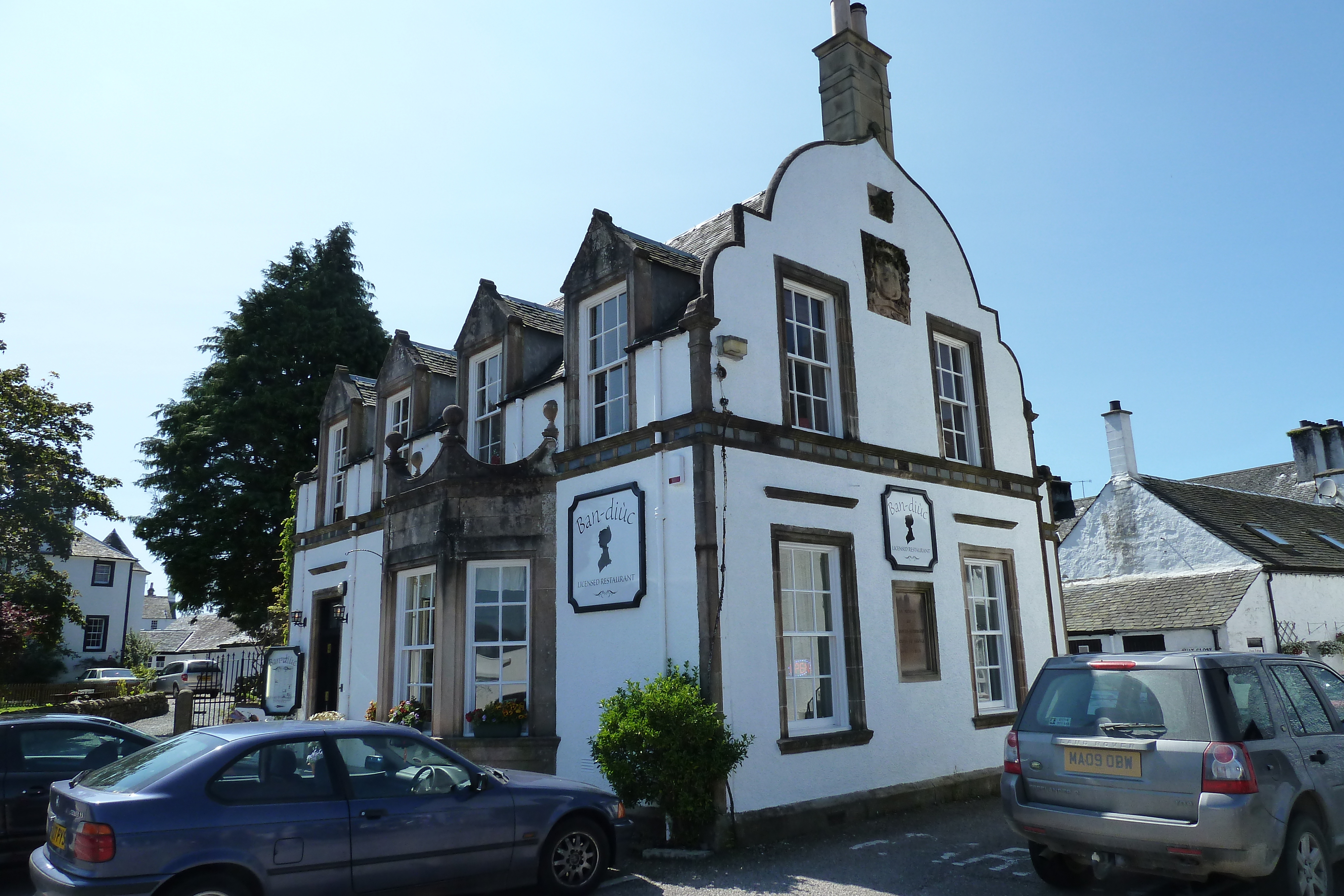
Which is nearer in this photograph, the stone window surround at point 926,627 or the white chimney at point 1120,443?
the stone window surround at point 926,627

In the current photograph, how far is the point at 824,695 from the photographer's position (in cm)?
1105

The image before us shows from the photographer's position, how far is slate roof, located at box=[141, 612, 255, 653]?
199ft

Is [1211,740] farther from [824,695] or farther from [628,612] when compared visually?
[628,612]

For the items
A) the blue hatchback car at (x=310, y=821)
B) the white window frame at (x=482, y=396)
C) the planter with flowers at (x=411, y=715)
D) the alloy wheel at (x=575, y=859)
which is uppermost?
the white window frame at (x=482, y=396)

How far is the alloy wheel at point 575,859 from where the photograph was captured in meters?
7.23

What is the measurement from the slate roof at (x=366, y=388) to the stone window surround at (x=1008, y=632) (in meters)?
11.7

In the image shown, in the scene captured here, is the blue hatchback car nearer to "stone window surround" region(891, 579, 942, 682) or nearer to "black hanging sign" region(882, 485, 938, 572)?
"stone window surround" region(891, 579, 942, 682)

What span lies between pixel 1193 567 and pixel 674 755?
18.7 metres

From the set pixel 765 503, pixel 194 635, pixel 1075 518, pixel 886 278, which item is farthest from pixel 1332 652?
pixel 194 635

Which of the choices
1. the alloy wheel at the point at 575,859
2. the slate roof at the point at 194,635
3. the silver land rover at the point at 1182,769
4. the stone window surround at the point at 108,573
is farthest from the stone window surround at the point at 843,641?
the stone window surround at the point at 108,573

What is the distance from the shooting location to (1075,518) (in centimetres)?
2961

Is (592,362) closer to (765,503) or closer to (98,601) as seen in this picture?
(765,503)

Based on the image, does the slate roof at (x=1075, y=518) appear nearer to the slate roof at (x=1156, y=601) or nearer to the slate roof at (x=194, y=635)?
the slate roof at (x=1156, y=601)

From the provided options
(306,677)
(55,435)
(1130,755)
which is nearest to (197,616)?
(55,435)
